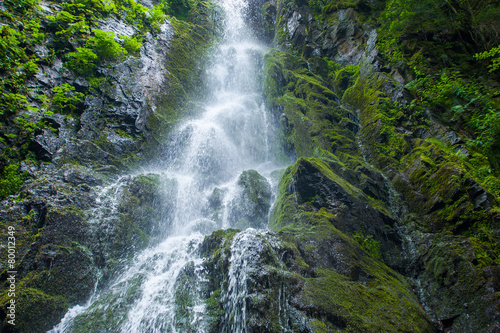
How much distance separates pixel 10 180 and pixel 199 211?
5491 millimetres

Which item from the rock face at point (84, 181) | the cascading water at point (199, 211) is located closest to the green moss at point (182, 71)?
the rock face at point (84, 181)

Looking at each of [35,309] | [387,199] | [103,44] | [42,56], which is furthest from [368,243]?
[42,56]

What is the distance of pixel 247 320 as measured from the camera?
10.6 ft

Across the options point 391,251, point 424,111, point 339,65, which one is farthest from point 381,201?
point 339,65

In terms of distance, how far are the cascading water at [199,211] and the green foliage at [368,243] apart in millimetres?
3139

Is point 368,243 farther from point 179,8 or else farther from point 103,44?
point 179,8

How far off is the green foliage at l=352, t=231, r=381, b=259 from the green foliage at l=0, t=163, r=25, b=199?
9194mm

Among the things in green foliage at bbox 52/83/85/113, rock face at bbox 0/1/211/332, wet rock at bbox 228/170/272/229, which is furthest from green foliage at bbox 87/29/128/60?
wet rock at bbox 228/170/272/229

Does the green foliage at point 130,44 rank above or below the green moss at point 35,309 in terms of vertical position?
above

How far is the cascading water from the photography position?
434cm

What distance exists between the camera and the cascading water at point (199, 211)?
171 inches

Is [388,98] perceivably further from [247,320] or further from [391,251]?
[247,320]

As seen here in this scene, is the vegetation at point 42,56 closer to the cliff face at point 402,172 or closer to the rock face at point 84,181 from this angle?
the rock face at point 84,181

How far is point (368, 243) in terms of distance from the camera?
5.56 m
